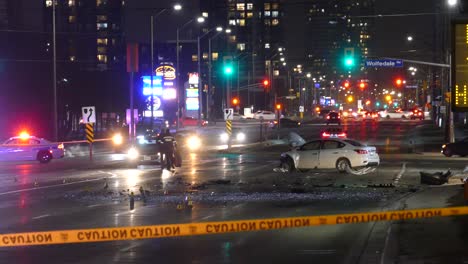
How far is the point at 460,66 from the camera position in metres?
10.7

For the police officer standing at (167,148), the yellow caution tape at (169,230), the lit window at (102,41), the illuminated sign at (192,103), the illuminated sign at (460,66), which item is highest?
the lit window at (102,41)

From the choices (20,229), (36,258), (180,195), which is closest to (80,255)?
(36,258)

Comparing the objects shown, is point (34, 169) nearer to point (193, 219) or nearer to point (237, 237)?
point (193, 219)

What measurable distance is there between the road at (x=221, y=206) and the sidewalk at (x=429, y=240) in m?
0.03

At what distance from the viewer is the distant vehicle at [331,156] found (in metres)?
26.3

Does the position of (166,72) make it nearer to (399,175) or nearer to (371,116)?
(371,116)

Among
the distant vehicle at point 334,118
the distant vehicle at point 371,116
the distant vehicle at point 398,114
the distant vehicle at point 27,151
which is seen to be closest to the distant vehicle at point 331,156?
the distant vehicle at point 27,151

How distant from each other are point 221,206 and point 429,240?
6.30 metres

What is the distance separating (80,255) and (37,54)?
58.5m

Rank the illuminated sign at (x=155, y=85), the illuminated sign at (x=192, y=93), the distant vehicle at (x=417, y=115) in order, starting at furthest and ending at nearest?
the distant vehicle at (x=417, y=115) < the illuminated sign at (x=192, y=93) < the illuminated sign at (x=155, y=85)

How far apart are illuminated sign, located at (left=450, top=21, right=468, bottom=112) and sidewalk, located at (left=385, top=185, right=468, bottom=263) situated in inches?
86.6

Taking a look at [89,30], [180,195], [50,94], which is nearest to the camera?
[180,195]

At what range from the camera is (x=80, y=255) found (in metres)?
10.6

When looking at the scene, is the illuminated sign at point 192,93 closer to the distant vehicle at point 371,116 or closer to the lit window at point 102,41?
the distant vehicle at point 371,116
